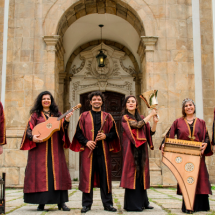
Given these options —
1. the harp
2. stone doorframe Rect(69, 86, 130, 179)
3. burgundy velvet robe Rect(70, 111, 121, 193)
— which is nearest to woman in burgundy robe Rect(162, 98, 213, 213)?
the harp

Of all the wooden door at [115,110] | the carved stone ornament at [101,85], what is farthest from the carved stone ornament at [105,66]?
the wooden door at [115,110]

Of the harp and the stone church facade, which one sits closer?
the harp

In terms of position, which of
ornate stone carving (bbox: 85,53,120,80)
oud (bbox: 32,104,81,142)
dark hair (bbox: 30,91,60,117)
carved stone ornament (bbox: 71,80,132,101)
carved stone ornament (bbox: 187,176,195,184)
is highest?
ornate stone carving (bbox: 85,53,120,80)

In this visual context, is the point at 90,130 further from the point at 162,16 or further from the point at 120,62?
the point at 120,62

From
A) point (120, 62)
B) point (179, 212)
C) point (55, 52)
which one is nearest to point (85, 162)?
point (179, 212)

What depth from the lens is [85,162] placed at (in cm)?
459

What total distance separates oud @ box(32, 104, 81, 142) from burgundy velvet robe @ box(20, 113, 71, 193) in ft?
0.42

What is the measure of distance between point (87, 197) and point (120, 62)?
749cm

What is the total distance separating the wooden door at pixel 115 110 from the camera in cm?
1077

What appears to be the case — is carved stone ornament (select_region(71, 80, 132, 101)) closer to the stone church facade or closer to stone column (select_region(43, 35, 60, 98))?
the stone church facade

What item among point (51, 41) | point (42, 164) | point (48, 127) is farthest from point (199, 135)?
point (51, 41)

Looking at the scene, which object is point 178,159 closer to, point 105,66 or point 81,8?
point 81,8

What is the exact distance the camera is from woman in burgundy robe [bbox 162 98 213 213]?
174 inches

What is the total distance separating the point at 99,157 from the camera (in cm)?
463
